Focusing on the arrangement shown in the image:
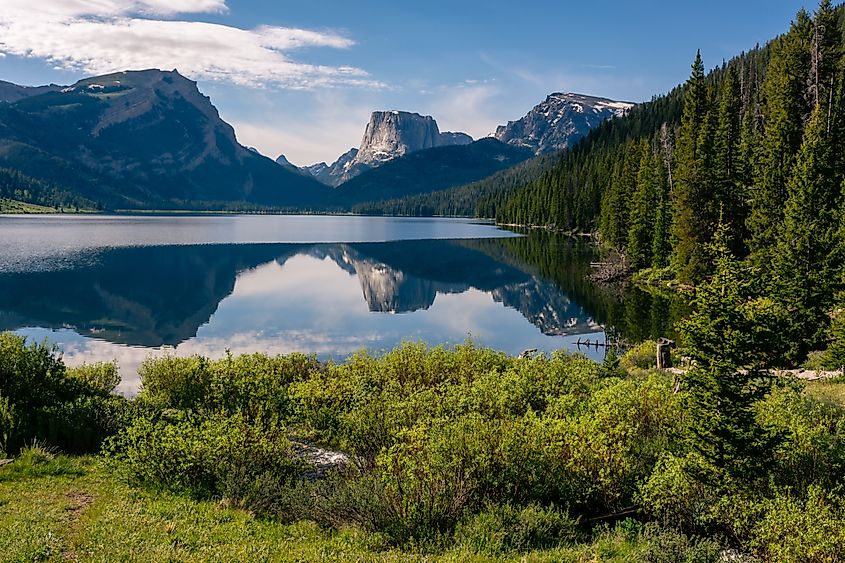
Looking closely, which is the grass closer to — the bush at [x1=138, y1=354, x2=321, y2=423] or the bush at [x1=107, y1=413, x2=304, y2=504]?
the bush at [x1=107, y1=413, x2=304, y2=504]

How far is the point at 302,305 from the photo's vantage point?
58125 mm

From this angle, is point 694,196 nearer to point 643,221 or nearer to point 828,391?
point 643,221

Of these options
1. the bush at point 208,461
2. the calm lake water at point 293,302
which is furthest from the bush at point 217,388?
the calm lake water at point 293,302

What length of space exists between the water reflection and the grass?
→ 60.2 ft

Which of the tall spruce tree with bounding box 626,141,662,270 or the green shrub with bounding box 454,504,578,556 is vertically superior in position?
the tall spruce tree with bounding box 626,141,662,270

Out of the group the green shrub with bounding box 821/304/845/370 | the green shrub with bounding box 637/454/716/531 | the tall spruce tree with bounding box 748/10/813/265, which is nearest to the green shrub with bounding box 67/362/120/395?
the green shrub with bounding box 637/454/716/531

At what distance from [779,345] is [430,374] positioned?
Result: 45.1ft

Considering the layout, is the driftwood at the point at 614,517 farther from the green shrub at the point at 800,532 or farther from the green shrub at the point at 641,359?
the green shrub at the point at 641,359

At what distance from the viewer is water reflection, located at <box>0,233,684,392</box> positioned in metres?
44.0

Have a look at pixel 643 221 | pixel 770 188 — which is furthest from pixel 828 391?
pixel 643 221

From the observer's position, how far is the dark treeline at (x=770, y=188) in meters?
35.2

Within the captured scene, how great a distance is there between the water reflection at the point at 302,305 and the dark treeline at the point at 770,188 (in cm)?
982

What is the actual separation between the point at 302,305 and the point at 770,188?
45.6 metres

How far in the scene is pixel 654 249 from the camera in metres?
76.5
